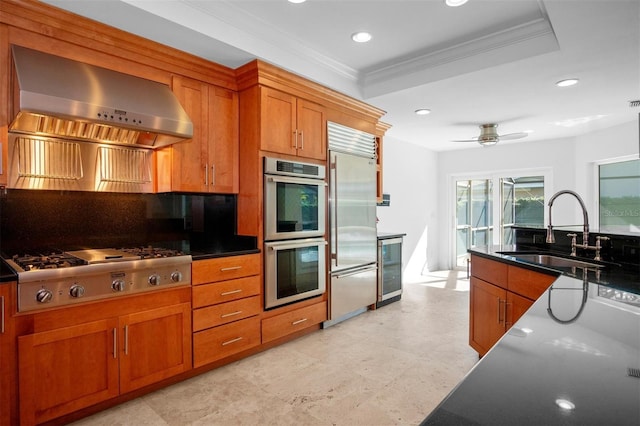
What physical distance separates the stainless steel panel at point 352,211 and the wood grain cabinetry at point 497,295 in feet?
4.16

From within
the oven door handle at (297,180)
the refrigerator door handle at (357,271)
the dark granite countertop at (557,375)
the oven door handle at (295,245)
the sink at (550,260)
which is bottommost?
the refrigerator door handle at (357,271)

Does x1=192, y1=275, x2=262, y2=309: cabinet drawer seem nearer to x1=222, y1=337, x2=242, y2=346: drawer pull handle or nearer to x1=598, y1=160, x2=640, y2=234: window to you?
x1=222, y1=337, x2=242, y2=346: drawer pull handle

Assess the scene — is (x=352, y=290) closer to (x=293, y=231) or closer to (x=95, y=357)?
(x=293, y=231)

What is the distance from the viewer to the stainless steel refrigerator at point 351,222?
3654 mm

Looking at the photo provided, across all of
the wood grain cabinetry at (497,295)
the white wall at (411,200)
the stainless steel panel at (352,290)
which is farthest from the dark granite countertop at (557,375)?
the white wall at (411,200)

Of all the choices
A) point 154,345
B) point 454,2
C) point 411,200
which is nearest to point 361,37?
point 454,2

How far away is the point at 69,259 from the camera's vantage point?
218 centimetres

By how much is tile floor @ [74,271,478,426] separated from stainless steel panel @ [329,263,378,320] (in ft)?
0.64

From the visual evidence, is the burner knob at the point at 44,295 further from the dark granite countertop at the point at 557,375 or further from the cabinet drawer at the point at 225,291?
the dark granite countertop at the point at 557,375

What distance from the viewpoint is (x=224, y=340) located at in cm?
273

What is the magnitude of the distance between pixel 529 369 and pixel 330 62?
321cm

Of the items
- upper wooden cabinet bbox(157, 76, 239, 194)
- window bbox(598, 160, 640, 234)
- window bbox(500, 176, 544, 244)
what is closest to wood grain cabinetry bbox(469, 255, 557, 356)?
Result: upper wooden cabinet bbox(157, 76, 239, 194)

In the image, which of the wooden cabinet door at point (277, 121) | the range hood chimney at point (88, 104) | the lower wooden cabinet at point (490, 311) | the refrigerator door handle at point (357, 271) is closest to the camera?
the range hood chimney at point (88, 104)

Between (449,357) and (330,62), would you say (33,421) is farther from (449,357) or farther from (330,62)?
(330,62)
